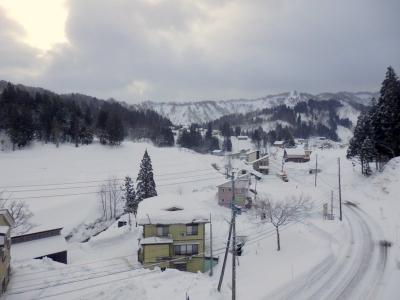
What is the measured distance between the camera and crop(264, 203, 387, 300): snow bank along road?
64.6 feet

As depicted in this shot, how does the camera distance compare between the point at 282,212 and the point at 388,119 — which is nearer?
the point at 282,212

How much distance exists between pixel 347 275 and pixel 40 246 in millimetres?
26551

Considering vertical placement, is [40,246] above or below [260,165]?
below

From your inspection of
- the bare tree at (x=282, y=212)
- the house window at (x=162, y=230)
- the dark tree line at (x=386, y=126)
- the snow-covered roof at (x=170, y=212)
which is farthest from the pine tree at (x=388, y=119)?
the house window at (x=162, y=230)

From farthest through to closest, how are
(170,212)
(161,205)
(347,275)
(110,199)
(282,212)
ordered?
(110,199) < (282,212) < (161,205) < (170,212) < (347,275)

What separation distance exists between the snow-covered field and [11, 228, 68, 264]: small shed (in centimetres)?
198

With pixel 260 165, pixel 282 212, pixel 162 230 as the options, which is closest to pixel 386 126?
pixel 282 212

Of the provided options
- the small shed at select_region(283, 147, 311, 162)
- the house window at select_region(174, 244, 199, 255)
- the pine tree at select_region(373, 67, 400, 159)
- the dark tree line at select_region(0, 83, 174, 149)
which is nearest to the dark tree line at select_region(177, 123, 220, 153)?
the small shed at select_region(283, 147, 311, 162)

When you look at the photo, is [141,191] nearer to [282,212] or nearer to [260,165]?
[282,212]

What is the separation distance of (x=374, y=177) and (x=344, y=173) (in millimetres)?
13326

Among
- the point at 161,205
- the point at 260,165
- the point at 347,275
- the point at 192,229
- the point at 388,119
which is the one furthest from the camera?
the point at 260,165

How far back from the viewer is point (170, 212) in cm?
2977

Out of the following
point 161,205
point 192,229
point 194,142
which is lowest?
point 192,229

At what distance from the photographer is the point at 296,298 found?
19328 mm
